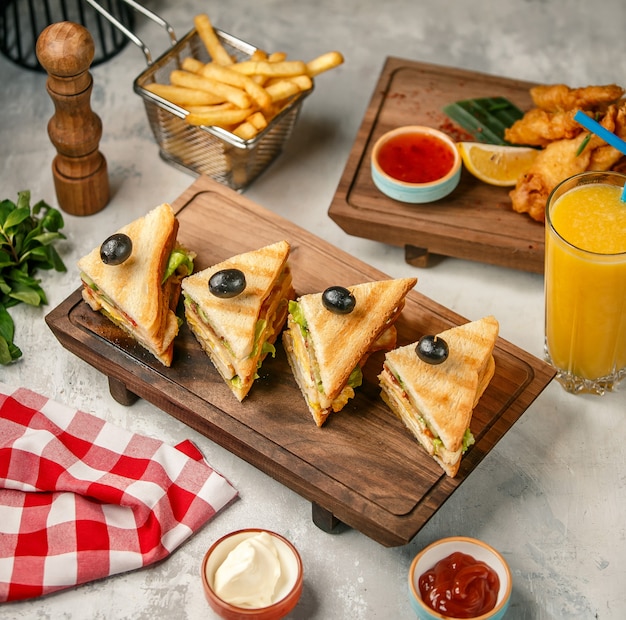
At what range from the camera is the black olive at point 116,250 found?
153 inches

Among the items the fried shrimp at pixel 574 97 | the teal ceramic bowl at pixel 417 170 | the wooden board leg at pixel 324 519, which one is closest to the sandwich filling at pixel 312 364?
the wooden board leg at pixel 324 519

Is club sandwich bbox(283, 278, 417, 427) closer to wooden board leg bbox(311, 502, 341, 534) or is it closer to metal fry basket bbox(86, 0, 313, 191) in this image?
wooden board leg bbox(311, 502, 341, 534)

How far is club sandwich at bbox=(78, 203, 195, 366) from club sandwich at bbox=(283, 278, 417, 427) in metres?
0.51

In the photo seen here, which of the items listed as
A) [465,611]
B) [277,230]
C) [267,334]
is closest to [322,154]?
[277,230]

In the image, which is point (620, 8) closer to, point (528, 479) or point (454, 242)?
point (454, 242)

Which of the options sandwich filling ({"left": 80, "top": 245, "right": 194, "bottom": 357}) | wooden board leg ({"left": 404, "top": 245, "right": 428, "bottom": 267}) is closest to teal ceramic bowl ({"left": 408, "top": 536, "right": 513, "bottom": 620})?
sandwich filling ({"left": 80, "top": 245, "right": 194, "bottom": 357})

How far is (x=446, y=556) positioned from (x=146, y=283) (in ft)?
5.17

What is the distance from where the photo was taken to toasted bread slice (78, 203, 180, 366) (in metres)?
3.92

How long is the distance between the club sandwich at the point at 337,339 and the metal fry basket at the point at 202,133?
3.63ft

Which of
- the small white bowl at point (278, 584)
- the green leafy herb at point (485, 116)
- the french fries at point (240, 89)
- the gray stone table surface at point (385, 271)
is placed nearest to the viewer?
the small white bowl at point (278, 584)

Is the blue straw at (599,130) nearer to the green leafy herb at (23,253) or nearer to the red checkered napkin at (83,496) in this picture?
the red checkered napkin at (83,496)

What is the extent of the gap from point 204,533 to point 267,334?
0.82 meters

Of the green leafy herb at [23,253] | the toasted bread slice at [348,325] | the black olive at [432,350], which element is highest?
the black olive at [432,350]

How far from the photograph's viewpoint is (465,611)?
340 centimetres
